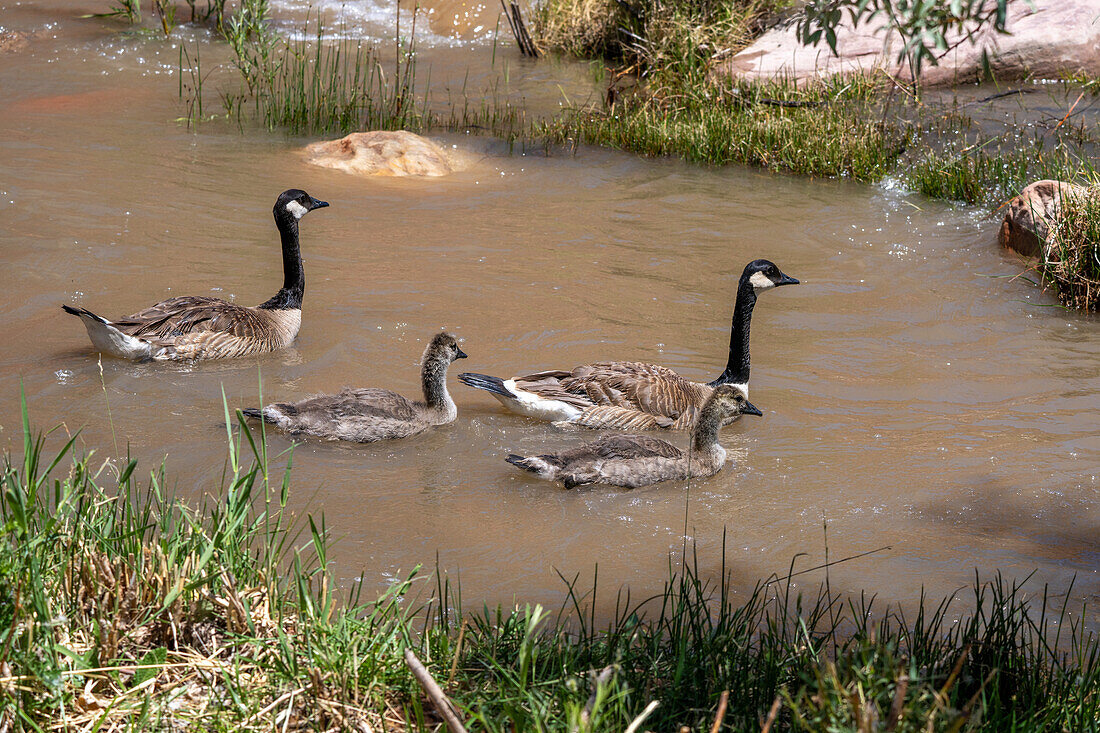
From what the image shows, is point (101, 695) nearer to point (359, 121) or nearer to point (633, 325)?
point (633, 325)

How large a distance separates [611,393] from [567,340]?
1.26 meters

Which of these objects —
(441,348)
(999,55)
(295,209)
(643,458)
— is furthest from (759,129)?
(643,458)

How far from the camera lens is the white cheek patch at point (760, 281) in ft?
28.7

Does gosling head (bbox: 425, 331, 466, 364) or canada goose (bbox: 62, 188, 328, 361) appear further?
canada goose (bbox: 62, 188, 328, 361)

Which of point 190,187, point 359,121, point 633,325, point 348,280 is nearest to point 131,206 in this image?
point 190,187

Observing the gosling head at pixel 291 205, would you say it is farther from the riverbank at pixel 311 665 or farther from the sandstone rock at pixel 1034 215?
the sandstone rock at pixel 1034 215

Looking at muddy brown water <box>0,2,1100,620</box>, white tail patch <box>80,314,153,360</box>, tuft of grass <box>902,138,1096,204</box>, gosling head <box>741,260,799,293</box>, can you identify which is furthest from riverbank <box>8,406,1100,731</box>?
tuft of grass <box>902,138,1096,204</box>

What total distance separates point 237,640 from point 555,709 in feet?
3.40

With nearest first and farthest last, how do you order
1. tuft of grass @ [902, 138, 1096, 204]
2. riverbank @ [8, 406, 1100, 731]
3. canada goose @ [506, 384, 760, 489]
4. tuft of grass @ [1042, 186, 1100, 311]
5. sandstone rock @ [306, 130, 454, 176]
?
riverbank @ [8, 406, 1100, 731] → canada goose @ [506, 384, 760, 489] → tuft of grass @ [1042, 186, 1100, 311] → tuft of grass @ [902, 138, 1096, 204] → sandstone rock @ [306, 130, 454, 176]

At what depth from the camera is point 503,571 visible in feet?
18.4

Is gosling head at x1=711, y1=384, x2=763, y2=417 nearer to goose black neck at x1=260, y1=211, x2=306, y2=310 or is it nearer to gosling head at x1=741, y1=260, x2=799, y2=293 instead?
gosling head at x1=741, y1=260, x2=799, y2=293

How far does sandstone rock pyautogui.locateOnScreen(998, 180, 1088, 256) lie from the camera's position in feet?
34.0

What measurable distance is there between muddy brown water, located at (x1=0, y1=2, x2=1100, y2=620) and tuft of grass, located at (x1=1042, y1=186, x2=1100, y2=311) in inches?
9.8

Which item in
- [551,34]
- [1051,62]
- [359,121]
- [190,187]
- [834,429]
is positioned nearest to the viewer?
[834,429]
